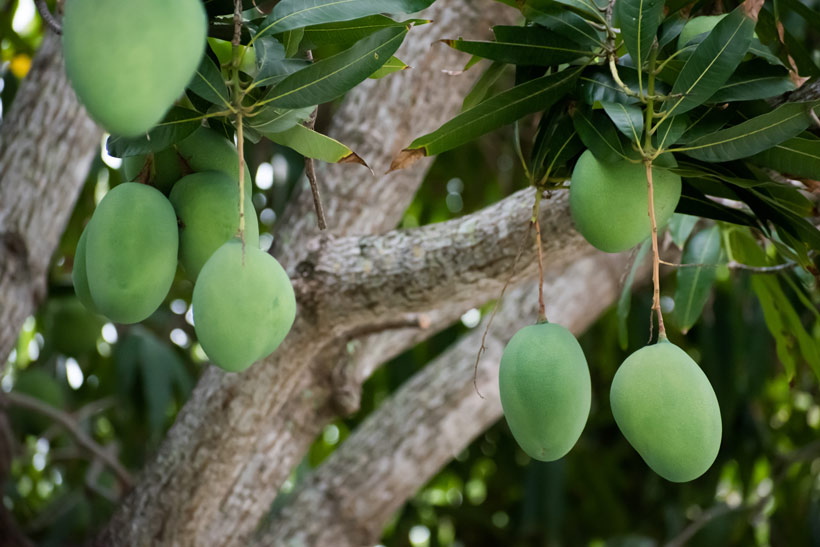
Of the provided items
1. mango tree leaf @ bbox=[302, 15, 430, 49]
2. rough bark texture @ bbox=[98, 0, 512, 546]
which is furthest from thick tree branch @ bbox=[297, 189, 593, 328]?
mango tree leaf @ bbox=[302, 15, 430, 49]

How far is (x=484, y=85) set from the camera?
2.82ft

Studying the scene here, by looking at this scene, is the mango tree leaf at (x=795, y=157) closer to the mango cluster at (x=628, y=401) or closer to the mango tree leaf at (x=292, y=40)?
the mango cluster at (x=628, y=401)

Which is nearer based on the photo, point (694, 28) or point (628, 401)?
point (628, 401)

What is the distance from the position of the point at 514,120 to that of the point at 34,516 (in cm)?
255

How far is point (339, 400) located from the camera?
1592 millimetres

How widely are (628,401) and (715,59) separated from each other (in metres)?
0.27

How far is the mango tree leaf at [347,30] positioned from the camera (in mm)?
689

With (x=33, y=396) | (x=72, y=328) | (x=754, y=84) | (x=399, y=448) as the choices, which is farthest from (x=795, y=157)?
(x=33, y=396)

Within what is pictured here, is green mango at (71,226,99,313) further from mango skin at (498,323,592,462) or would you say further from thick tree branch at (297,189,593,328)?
thick tree branch at (297,189,593,328)

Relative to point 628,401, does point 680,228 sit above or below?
below

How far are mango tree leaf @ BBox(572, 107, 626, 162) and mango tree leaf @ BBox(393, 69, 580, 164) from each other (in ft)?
0.14

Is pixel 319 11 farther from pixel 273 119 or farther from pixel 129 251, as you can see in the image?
pixel 129 251

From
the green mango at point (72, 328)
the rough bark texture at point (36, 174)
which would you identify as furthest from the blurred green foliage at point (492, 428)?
the rough bark texture at point (36, 174)

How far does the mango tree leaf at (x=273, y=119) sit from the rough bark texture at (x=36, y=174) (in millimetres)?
1036
